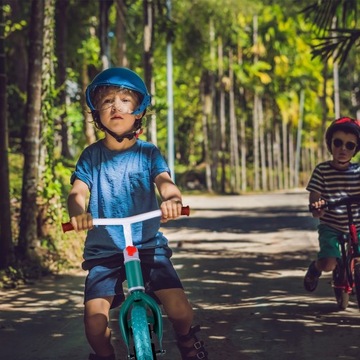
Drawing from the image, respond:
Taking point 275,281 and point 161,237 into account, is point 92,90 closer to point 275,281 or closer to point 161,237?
point 161,237

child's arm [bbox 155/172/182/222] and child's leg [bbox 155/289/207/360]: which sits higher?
child's arm [bbox 155/172/182/222]

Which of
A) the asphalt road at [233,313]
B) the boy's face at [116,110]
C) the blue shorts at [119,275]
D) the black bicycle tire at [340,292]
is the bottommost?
the asphalt road at [233,313]

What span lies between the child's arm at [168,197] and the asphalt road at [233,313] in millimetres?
1927

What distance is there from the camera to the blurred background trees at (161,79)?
11.4m

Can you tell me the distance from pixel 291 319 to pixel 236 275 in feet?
11.2

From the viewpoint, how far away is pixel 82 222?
13.4ft

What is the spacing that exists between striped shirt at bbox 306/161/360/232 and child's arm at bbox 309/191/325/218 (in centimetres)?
4

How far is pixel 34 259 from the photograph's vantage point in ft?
37.1

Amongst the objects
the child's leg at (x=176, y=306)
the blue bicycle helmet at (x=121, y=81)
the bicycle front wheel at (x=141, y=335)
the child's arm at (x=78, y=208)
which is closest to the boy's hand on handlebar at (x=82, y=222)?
the child's arm at (x=78, y=208)

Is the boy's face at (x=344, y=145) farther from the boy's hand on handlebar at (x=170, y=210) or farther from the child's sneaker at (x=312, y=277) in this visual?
the boy's hand on handlebar at (x=170, y=210)

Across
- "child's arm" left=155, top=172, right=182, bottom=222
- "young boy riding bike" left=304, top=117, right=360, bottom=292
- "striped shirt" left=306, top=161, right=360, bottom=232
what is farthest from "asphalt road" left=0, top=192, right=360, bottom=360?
"child's arm" left=155, top=172, right=182, bottom=222

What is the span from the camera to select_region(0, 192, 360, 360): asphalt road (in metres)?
6.34

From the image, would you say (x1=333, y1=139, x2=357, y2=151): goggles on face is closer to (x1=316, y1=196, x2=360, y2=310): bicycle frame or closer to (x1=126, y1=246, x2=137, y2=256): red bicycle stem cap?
(x1=316, y1=196, x2=360, y2=310): bicycle frame

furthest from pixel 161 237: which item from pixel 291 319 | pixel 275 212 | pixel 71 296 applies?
pixel 275 212
